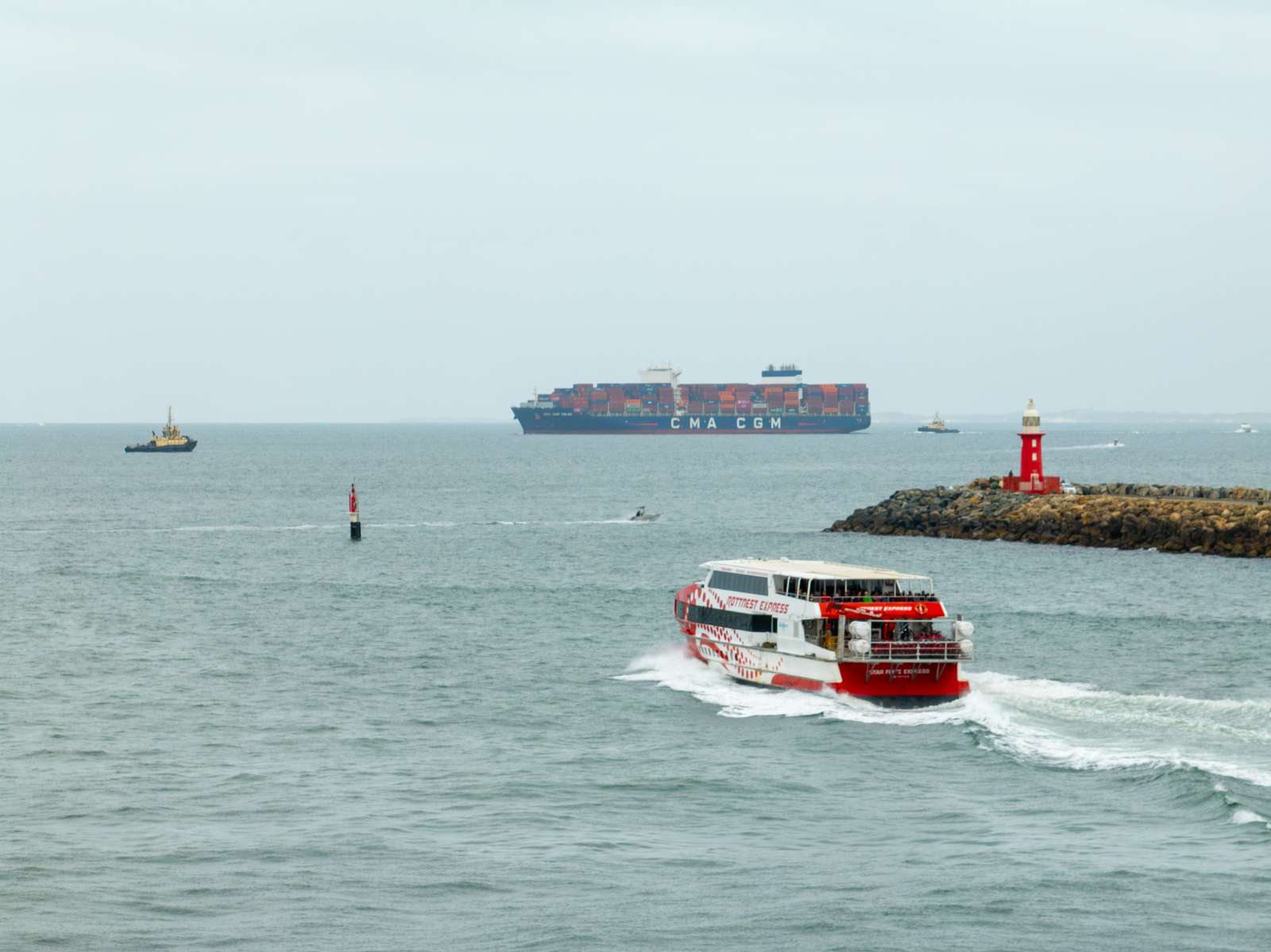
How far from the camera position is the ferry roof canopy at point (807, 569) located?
37.9m

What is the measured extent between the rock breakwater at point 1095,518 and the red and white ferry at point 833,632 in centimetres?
3784

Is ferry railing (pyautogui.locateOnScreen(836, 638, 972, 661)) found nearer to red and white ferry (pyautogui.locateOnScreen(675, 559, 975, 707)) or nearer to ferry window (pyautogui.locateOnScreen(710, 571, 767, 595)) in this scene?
red and white ferry (pyautogui.locateOnScreen(675, 559, 975, 707))

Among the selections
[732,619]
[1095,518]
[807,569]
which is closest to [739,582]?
[732,619]

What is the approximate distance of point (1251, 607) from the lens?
177 feet

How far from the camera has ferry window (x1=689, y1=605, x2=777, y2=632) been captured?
38219mm

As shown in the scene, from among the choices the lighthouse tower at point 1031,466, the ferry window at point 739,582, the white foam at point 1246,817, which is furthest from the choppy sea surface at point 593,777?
the lighthouse tower at point 1031,466

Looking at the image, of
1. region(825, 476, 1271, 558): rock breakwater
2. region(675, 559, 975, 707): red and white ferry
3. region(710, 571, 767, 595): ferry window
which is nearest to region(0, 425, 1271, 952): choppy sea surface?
region(675, 559, 975, 707): red and white ferry

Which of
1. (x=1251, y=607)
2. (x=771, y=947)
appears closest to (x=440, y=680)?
(x=771, y=947)

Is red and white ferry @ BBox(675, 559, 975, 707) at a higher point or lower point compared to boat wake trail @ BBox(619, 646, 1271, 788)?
higher

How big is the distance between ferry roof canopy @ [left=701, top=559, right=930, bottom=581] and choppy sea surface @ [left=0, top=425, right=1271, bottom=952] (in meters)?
2.87

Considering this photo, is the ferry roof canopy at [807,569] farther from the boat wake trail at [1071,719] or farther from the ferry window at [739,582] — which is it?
the boat wake trail at [1071,719]

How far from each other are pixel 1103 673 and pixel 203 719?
21.8 meters

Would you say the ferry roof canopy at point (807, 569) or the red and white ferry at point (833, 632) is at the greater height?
the ferry roof canopy at point (807, 569)

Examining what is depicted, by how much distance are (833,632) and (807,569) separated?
2822mm
